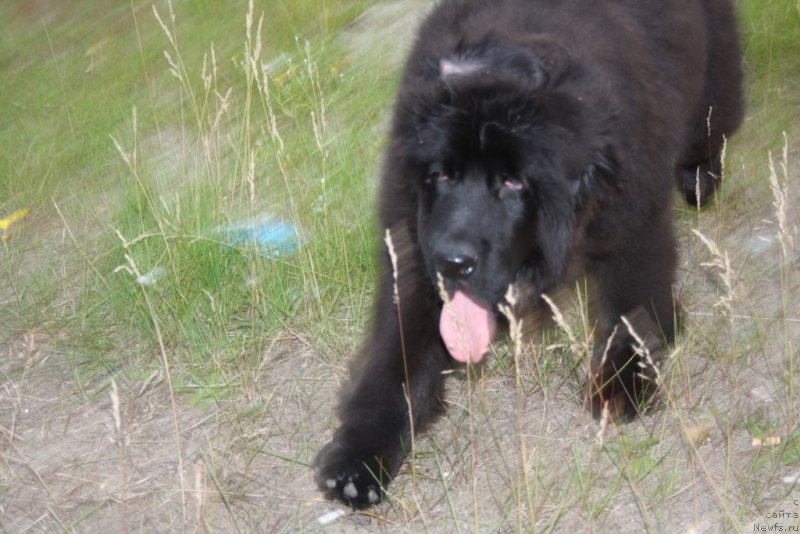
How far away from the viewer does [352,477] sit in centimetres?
308

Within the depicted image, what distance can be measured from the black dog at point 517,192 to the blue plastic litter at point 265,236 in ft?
3.18

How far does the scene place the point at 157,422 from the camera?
362 centimetres

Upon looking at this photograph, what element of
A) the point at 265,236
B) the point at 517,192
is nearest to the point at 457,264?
the point at 517,192

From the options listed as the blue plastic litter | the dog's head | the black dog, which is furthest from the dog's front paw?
the blue plastic litter

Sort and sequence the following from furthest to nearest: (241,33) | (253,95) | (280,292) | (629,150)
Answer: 1. (241,33)
2. (253,95)
3. (280,292)
4. (629,150)

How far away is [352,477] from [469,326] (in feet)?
1.85

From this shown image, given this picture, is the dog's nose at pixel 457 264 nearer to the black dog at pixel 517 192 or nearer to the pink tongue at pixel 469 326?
the black dog at pixel 517 192

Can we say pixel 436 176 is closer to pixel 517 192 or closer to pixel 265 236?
pixel 517 192

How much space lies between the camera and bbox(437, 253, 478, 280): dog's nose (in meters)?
2.90

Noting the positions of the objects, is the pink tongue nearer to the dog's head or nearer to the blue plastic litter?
the dog's head

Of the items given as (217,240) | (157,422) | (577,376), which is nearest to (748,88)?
(577,376)

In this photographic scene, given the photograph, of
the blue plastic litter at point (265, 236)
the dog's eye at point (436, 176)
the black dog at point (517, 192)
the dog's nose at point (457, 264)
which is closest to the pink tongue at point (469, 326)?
the black dog at point (517, 192)

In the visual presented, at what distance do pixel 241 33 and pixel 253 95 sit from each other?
0.91m

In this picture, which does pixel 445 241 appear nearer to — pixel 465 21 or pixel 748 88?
pixel 465 21
